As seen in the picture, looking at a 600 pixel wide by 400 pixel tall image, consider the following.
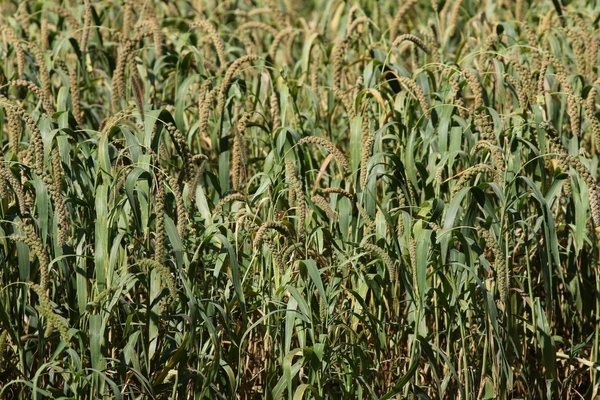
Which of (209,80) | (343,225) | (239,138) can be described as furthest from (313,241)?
(209,80)

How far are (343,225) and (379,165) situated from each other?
1.26 feet

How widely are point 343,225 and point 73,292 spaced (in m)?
0.98

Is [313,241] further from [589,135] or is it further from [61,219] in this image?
[589,135]

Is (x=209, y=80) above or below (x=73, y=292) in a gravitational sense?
above

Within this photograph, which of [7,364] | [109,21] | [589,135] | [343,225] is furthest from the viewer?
[109,21]

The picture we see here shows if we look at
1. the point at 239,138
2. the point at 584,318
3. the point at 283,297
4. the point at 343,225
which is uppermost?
the point at 239,138

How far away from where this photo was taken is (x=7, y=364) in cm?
308

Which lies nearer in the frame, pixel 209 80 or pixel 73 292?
pixel 73 292

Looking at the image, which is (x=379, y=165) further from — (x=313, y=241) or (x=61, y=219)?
(x=61, y=219)

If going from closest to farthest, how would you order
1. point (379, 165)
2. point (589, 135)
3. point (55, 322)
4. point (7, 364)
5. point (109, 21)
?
1. point (55, 322)
2. point (7, 364)
3. point (379, 165)
4. point (589, 135)
5. point (109, 21)

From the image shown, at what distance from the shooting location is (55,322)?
264 cm

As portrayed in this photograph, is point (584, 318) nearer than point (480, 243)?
No

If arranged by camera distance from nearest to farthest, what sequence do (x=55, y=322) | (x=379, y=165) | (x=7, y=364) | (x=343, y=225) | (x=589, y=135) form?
(x=55, y=322) < (x=7, y=364) < (x=343, y=225) < (x=379, y=165) < (x=589, y=135)

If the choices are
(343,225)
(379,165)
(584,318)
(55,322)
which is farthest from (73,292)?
(584,318)
